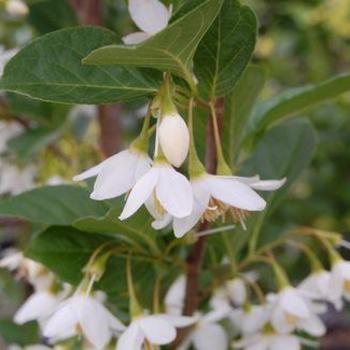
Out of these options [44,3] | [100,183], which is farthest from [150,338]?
[44,3]

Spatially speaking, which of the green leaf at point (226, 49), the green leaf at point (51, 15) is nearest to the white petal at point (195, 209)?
the green leaf at point (226, 49)

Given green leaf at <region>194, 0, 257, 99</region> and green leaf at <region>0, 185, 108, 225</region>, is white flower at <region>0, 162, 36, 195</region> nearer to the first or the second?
green leaf at <region>0, 185, 108, 225</region>

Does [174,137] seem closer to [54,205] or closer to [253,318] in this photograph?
[54,205]

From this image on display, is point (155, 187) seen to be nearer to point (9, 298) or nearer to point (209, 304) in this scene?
point (209, 304)

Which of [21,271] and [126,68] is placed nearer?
[126,68]

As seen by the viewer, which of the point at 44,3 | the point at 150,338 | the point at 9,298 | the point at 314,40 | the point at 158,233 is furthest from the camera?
the point at 314,40

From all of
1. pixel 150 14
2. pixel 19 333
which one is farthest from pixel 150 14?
pixel 19 333
